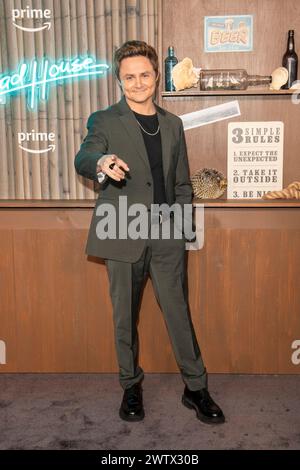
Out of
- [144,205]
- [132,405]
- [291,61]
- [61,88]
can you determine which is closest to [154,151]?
[144,205]

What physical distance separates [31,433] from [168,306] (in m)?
0.85

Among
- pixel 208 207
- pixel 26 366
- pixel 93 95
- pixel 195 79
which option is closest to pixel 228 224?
pixel 208 207

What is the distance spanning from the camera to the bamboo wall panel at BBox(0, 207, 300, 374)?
2.91 meters

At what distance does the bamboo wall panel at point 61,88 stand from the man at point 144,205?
0.48m

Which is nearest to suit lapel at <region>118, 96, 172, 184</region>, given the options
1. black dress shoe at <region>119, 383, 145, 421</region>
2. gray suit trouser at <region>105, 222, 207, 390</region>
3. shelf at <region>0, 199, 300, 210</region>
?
gray suit trouser at <region>105, 222, 207, 390</region>

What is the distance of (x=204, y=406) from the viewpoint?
8.27 ft

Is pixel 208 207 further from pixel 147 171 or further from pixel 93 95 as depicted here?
pixel 93 95

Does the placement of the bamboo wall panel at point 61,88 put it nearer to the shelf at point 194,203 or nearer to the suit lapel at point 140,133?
the shelf at point 194,203

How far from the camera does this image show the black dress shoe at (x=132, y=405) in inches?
99.0

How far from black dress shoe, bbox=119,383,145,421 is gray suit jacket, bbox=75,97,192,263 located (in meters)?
0.67

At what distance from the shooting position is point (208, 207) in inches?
114

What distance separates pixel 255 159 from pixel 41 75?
1304 mm

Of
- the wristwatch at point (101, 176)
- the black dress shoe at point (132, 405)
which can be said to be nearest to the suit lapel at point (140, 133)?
the wristwatch at point (101, 176)

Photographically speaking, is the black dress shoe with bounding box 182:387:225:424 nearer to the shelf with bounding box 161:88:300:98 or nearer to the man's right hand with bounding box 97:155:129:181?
the man's right hand with bounding box 97:155:129:181
